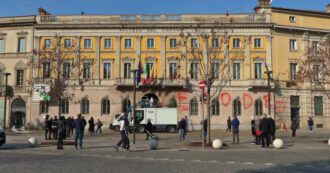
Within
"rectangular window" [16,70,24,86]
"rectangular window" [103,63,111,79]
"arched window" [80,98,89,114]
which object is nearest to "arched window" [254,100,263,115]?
"rectangular window" [103,63,111,79]

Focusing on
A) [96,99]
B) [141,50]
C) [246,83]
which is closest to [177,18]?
[141,50]

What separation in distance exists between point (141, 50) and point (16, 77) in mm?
16972

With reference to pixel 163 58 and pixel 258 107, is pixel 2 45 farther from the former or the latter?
pixel 258 107

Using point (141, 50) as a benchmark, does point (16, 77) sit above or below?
below

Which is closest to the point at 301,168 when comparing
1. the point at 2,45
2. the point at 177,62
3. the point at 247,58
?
the point at 177,62

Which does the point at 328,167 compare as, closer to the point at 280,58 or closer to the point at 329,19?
the point at 280,58

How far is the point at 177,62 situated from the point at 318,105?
760 inches

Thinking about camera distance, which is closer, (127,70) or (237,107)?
(237,107)

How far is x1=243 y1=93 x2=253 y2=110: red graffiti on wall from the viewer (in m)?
37.2

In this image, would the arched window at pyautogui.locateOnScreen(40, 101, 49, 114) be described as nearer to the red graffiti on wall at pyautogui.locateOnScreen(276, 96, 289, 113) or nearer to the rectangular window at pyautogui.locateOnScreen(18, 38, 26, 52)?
the rectangular window at pyautogui.locateOnScreen(18, 38, 26, 52)

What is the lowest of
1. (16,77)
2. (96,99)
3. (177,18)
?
(96,99)

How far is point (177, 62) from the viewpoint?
124ft

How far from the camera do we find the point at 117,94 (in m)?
37.5

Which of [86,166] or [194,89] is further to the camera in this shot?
[194,89]
